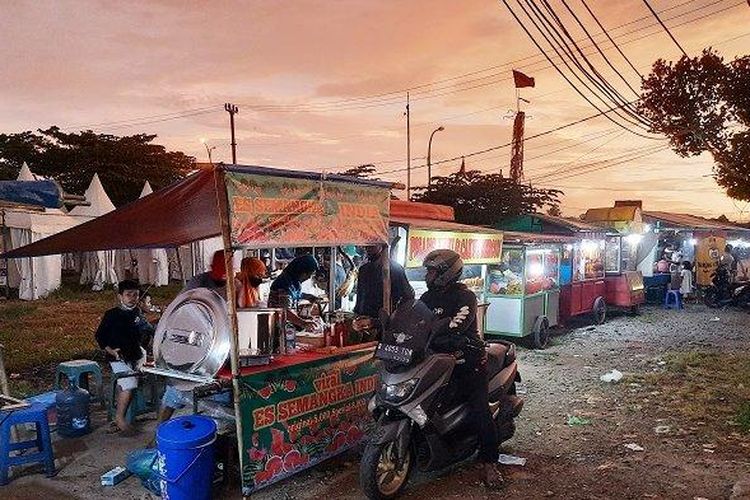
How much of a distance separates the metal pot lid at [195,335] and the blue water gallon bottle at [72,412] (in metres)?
1.66

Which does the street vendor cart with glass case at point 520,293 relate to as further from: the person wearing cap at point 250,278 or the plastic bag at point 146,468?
the plastic bag at point 146,468

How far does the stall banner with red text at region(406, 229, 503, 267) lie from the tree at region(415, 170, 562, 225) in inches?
714

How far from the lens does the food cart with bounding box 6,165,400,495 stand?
454cm

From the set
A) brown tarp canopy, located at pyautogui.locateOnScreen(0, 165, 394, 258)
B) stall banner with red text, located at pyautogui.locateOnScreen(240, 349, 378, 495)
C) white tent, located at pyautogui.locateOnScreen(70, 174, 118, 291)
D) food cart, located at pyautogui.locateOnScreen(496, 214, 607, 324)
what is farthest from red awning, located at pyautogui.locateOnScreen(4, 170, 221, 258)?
white tent, located at pyautogui.locateOnScreen(70, 174, 118, 291)

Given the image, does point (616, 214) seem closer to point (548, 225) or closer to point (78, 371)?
point (548, 225)

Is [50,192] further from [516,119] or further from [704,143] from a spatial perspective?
[516,119]

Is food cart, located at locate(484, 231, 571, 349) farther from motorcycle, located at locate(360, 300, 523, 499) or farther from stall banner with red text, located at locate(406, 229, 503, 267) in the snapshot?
motorcycle, located at locate(360, 300, 523, 499)

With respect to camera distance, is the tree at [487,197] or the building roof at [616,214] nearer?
the building roof at [616,214]

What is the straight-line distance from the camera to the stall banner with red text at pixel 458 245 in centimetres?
844

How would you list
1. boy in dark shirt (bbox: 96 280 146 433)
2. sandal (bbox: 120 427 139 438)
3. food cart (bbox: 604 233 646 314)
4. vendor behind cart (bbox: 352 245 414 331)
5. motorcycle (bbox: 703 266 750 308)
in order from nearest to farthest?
sandal (bbox: 120 427 139 438), boy in dark shirt (bbox: 96 280 146 433), vendor behind cart (bbox: 352 245 414 331), food cart (bbox: 604 233 646 314), motorcycle (bbox: 703 266 750 308)

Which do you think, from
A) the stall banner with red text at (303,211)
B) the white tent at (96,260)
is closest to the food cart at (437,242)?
the stall banner with red text at (303,211)

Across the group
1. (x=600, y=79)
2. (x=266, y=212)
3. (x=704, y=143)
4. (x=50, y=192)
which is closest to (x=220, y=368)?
(x=266, y=212)

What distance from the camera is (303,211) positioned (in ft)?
16.8

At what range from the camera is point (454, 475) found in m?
5.23
